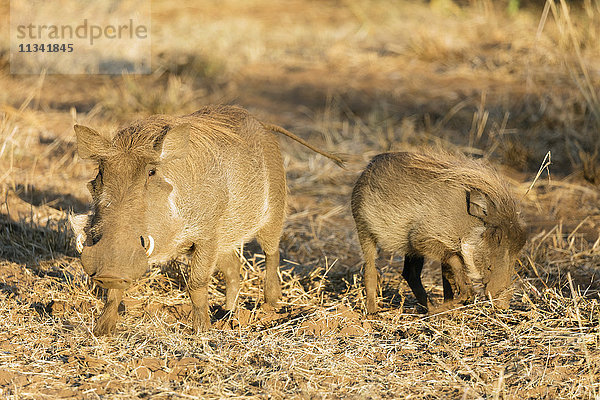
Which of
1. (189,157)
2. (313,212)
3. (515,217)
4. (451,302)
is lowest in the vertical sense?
(313,212)

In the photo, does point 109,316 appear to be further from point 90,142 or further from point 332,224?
point 332,224

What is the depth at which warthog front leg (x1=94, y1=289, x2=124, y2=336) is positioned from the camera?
338cm

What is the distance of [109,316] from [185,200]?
647 millimetres

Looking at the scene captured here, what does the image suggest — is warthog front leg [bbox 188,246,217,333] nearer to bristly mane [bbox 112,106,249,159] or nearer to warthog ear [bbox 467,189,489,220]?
bristly mane [bbox 112,106,249,159]

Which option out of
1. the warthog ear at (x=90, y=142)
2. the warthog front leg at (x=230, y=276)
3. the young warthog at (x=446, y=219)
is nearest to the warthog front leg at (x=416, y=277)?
the young warthog at (x=446, y=219)

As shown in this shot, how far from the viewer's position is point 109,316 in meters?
3.39

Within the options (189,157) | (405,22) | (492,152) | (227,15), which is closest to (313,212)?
(492,152)

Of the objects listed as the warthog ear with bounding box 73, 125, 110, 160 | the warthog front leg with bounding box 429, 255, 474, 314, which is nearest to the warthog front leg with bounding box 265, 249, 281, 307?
the warthog front leg with bounding box 429, 255, 474, 314

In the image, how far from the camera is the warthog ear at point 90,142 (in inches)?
120

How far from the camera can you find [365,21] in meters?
10.5

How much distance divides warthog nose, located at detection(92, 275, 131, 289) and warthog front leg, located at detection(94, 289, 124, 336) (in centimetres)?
48

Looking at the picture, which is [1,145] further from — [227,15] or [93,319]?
[227,15]

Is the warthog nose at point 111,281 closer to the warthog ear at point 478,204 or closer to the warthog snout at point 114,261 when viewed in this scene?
the warthog snout at point 114,261

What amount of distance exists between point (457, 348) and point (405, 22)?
7511 millimetres
